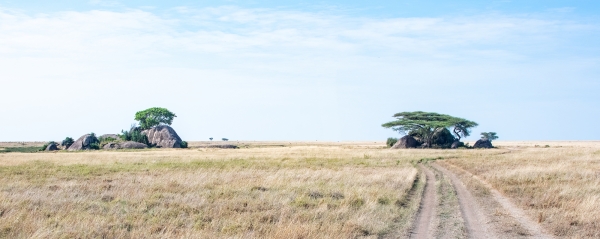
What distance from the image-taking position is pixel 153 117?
101 meters

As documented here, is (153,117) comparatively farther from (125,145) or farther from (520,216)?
(520,216)

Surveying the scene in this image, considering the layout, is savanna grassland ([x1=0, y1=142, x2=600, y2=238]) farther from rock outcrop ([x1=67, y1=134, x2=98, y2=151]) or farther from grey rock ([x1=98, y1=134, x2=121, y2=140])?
grey rock ([x1=98, y1=134, x2=121, y2=140])

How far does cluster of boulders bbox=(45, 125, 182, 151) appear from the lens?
78.6 meters

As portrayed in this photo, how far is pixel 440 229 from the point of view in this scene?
12414 millimetres

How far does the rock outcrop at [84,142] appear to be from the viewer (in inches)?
3046

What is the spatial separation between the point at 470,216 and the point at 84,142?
73257 mm

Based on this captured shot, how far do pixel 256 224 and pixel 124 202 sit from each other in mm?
5688

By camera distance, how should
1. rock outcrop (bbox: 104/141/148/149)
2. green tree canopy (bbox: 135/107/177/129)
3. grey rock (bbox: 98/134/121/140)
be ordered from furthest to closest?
green tree canopy (bbox: 135/107/177/129)
grey rock (bbox: 98/134/121/140)
rock outcrop (bbox: 104/141/148/149)

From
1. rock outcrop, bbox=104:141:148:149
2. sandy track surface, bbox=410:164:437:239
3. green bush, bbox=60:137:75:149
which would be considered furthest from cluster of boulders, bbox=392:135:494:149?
sandy track surface, bbox=410:164:437:239

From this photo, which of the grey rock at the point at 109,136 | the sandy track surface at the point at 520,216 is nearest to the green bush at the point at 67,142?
the grey rock at the point at 109,136

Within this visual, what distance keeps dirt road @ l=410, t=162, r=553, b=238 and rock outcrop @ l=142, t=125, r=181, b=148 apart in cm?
6768

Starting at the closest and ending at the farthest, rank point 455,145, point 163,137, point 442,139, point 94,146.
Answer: point 94,146 < point 455,145 < point 442,139 < point 163,137

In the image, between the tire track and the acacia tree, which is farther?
the acacia tree

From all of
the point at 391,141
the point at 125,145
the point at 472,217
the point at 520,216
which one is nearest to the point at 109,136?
the point at 125,145
